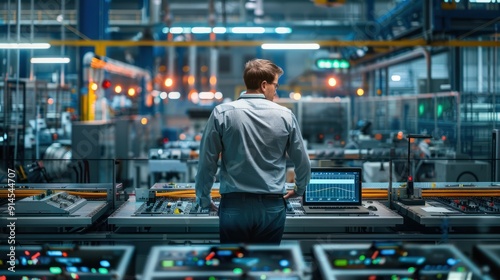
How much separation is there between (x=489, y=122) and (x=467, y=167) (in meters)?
1.26

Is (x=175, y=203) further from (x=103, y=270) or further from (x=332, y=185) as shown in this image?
(x=103, y=270)

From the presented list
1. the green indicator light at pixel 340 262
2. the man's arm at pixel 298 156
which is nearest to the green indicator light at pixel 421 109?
the man's arm at pixel 298 156

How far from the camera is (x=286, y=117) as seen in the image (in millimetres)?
3633

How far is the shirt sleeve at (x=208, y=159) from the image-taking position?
3596 mm

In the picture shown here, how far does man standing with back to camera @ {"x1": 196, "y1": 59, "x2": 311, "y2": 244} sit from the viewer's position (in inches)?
140

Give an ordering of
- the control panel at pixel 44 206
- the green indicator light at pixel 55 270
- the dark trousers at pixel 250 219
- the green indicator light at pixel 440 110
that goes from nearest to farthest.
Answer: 1. the green indicator light at pixel 55 270
2. the dark trousers at pixel 250 219
3. the control panel at pixel 44 206
4. the green indicator light at pixel 440 110

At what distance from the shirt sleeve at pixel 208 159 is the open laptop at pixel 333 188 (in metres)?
1.33

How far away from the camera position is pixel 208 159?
359 centimetres

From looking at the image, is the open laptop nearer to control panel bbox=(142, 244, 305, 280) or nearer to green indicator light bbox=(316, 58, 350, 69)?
control panel bbox=(142, 244, 305, 280)

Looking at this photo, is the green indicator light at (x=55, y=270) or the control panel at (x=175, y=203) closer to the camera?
the green indicator light at (x=55, y=270)

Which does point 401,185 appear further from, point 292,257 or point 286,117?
point 292,257

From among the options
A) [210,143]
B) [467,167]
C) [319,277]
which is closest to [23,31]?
[467,167]

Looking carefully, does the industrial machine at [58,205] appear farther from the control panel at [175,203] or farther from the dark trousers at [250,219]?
the dark trousers at [250,219]

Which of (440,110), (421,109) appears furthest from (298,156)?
(421,109)
